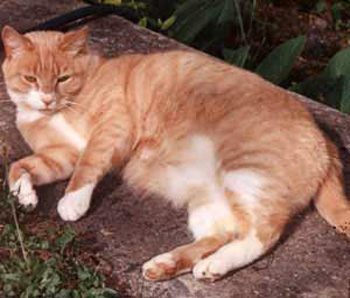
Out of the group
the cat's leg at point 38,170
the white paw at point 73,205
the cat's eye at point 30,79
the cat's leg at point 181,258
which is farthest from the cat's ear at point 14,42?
the cat's leg at point 181,258

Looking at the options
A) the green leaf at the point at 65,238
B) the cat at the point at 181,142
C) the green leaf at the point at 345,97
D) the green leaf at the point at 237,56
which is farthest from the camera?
the green leaf at the point at 237,56

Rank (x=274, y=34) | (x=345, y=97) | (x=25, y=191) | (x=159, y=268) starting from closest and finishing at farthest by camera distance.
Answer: (x=159, y=268) < (x=25, y=191) < (x=345, y=97) < (x=274, y=34)

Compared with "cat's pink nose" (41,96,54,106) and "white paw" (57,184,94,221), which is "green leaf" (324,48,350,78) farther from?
"white paw" (57,184,94,221)

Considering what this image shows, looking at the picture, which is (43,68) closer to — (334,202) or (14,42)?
(14,42)

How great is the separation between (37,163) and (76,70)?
0.43 metres

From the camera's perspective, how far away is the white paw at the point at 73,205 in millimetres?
2666

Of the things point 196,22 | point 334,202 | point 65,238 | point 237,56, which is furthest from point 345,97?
point 65,238

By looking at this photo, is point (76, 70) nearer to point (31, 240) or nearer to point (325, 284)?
point (31, 240)

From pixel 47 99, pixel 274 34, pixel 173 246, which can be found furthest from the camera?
pixel 274 34

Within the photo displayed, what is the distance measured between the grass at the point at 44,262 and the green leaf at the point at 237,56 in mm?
1593

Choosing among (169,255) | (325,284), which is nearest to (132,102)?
(169,255)

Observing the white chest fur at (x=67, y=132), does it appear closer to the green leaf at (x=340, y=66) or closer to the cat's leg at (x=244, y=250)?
the cat's leg at (x=244, y=250)

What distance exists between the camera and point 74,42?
3070mm

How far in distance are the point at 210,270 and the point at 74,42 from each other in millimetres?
1146
